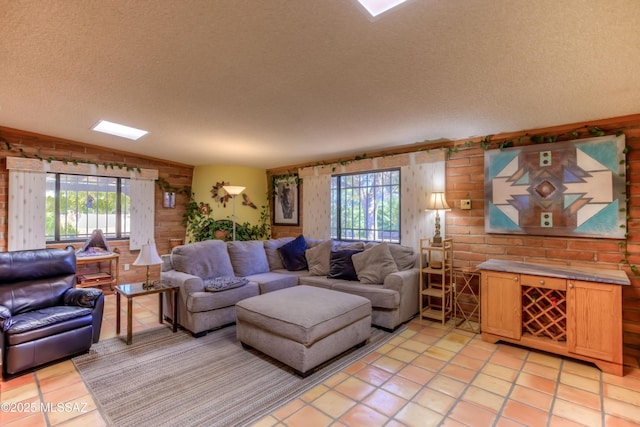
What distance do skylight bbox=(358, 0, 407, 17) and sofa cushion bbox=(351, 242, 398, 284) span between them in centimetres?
271

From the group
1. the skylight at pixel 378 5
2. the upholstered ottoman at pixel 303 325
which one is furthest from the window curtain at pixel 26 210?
the skylight at pixel 378 5

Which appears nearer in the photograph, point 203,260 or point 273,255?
point 203,260

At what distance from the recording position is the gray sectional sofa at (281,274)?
3266mm

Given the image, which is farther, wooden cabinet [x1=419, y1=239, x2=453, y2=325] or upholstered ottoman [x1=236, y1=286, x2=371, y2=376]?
wooden cabinet [x1=419, y1=239, x2=453, y2=325]

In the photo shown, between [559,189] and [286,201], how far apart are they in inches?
166

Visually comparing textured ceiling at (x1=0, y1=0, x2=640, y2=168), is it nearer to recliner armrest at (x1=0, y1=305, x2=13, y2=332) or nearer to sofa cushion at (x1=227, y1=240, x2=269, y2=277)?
sofa cushion at (x1=227, y1=240, x2=269, y2=277)

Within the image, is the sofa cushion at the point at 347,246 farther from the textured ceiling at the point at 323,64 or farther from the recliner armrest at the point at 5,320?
the recliner armrest at the point at 5,320

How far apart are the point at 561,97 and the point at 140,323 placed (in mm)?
4761

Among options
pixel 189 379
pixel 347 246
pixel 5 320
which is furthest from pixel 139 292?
pixel 347 246

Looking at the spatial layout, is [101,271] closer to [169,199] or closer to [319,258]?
[169,199]

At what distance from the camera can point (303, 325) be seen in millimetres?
2355

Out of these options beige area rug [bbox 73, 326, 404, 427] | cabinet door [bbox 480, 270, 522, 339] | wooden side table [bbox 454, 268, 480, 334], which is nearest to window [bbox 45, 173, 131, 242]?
beige area rug [bbox 73, 326, 404, 427]

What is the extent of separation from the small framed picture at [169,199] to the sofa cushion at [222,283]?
274 centimetres

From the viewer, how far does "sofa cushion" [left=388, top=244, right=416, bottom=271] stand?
380 centimetres
